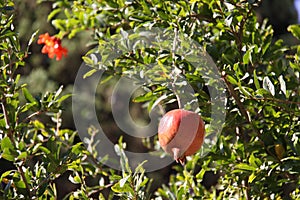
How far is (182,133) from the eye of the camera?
3.24 feet

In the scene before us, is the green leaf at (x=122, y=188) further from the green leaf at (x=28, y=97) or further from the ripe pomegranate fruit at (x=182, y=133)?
the green leaf at (x=28, y=97)

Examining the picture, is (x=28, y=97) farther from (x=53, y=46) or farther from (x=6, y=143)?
(x=53, y=46)

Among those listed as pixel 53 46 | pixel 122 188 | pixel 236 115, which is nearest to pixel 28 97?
pixel 122 188

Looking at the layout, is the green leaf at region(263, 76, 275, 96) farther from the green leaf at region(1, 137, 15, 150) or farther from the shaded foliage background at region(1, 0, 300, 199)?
the green leaf at region(1, 137, 15, 150)

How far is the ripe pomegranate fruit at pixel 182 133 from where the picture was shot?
985 millimetres

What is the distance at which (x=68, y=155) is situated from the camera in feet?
3.33

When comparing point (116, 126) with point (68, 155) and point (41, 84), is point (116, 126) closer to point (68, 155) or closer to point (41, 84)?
point (41, 84)

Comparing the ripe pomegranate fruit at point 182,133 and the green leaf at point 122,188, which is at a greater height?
the ripe pomegranate fruit at point 182,133

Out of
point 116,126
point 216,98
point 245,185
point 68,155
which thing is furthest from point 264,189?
point 116,126

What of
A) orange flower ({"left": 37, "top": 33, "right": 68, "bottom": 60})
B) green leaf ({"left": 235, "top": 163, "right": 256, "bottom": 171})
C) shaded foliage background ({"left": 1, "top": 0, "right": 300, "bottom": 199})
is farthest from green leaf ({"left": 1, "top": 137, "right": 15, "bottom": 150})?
orange flower ({"left": 37, "top": 33, "right": 68, "bottom": 60})

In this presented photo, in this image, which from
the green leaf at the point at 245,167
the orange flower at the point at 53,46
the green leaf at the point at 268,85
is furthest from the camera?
the orange flower at the point at 53,46

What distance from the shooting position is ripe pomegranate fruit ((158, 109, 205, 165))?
3.23ft

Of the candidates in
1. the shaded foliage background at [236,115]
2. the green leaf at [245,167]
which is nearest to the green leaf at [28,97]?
the shaded foliage background at [236,115]

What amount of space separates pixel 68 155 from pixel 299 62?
19.4 inches
